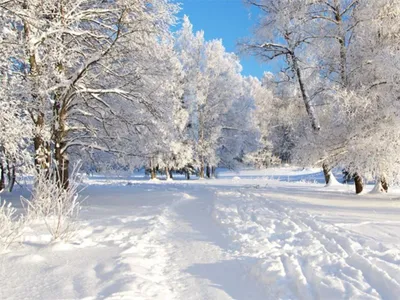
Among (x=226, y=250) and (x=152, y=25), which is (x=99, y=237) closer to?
(x=226, y=250)

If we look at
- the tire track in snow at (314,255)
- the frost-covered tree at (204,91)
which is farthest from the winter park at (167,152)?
the frost-covered tree at (204,91)

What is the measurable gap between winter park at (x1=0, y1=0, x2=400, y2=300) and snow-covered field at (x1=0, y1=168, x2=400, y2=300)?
2cm

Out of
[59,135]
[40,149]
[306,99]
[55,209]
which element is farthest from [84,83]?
[306,99]

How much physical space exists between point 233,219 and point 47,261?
12.1 feet

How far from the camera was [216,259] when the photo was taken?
4410mm

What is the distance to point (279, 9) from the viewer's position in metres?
11.9

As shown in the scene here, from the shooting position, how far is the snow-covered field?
329 cm

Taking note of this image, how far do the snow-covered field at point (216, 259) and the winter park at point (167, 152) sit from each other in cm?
2

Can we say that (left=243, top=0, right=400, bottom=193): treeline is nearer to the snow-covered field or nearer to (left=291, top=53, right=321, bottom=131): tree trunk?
(left=291, top=53, right=321, bottom=131): tree trunk

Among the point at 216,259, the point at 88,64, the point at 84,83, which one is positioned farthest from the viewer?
the point at 84,83

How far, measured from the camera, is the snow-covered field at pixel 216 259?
329 centimetres

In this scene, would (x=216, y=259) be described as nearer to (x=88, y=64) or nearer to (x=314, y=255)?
(x=314, y=255)

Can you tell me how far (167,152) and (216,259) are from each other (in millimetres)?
7548

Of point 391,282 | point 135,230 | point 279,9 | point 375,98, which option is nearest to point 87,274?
point 135,230
